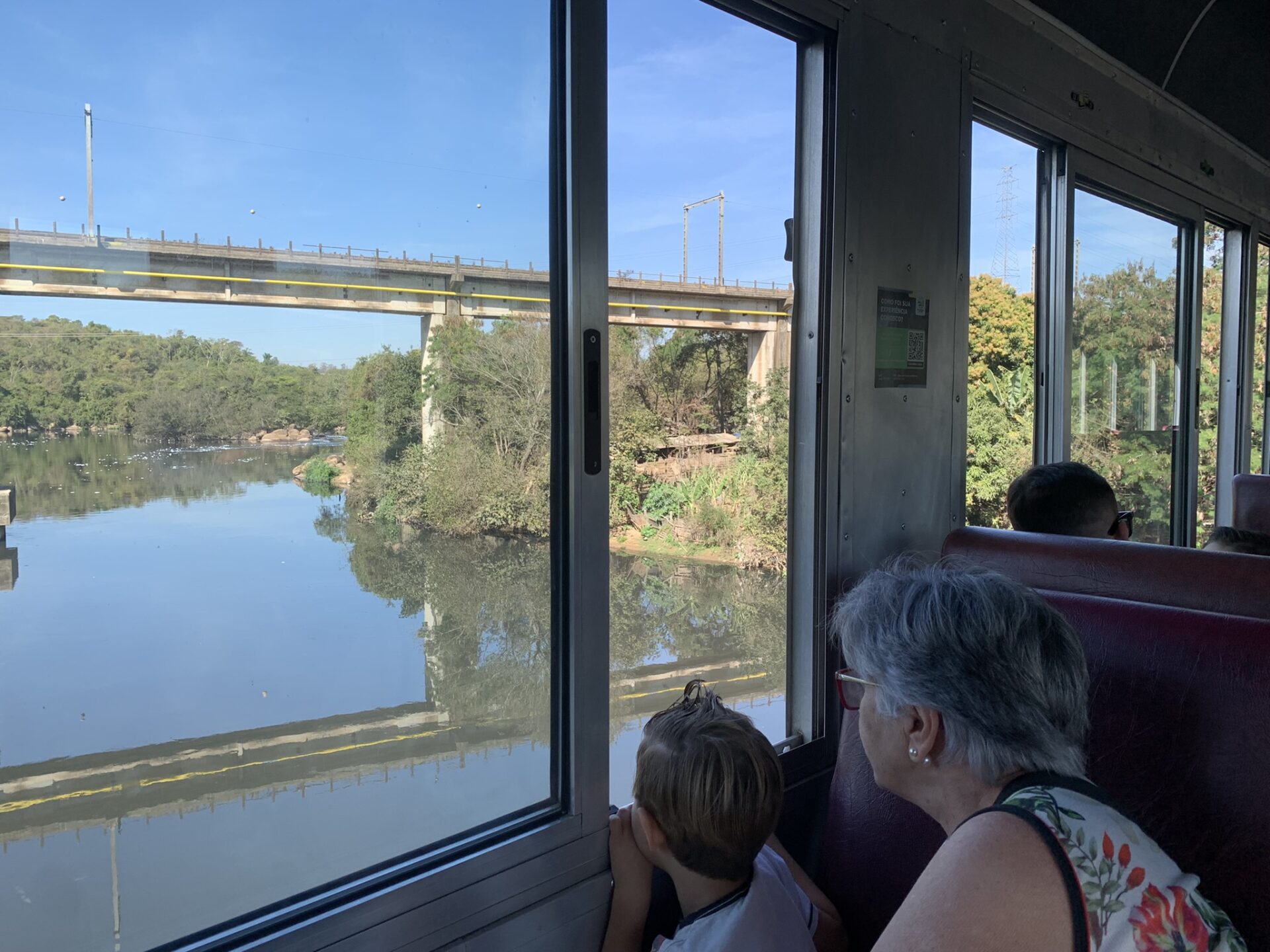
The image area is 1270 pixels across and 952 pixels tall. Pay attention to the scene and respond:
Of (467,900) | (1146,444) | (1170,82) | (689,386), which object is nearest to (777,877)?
(467,900)

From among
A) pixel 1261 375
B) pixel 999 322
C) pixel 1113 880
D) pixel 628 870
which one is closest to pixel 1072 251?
pixel 999 322

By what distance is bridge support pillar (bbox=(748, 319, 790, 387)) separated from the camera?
8.12ft

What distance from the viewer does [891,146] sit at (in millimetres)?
2537

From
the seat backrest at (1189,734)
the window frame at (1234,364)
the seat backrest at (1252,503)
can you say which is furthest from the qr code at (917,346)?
the window frame at (1234,364)

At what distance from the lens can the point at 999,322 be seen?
3.31 meters

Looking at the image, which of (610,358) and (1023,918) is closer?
(1023,918)

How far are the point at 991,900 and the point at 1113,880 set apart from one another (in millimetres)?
174

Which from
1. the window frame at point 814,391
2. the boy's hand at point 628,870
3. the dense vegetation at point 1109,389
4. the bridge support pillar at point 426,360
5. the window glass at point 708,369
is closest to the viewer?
the bridge support pillar at point 426,360

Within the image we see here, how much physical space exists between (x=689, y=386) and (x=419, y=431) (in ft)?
3.13

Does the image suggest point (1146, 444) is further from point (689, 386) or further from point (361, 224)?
point (361, 224)

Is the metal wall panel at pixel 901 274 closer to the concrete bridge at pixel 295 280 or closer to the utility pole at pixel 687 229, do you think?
the utility pole at pixel 687 229

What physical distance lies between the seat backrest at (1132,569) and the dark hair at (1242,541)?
2.70ft

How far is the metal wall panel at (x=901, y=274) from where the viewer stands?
8.04ft

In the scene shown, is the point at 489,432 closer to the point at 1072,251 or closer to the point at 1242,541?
the point at 1242,541
